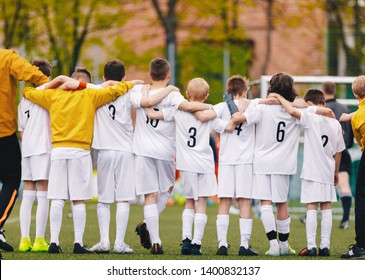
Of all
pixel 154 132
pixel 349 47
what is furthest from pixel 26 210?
pixel 349 47

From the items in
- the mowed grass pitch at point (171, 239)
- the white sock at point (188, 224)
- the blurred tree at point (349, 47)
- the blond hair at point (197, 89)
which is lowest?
the mowed grass pitch at point (171, 239)

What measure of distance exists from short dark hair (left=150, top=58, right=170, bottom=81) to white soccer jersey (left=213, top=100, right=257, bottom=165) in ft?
2.08

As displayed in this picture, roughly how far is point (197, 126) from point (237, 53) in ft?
72.6

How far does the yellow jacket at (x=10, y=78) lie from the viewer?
10992 mm

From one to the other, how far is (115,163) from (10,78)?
4.60 feet

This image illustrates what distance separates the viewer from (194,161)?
10961 millimetres

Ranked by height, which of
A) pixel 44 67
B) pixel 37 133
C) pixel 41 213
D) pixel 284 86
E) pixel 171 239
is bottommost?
pixel 171 239

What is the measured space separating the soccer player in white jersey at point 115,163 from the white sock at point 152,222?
0.75ft

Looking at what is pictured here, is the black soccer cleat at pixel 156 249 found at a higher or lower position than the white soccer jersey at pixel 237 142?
lower

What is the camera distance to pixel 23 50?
98.3ft

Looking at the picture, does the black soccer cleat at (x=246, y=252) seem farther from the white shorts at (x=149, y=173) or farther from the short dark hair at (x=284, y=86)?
the short dark hair at (x=284, y=86)

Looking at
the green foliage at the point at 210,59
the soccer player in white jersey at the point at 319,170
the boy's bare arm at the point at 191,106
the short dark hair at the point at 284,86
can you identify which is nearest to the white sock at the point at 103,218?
the boy's bare arm at the point at 191,106

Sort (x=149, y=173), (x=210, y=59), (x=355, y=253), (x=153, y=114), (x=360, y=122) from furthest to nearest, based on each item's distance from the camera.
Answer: (x=210, y=59) < (x=149, y=173) < (x=153, y=114) < (x=360, y=122) < (x=355, y=253)

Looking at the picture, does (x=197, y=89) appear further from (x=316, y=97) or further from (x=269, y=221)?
(x=269, y=221)
